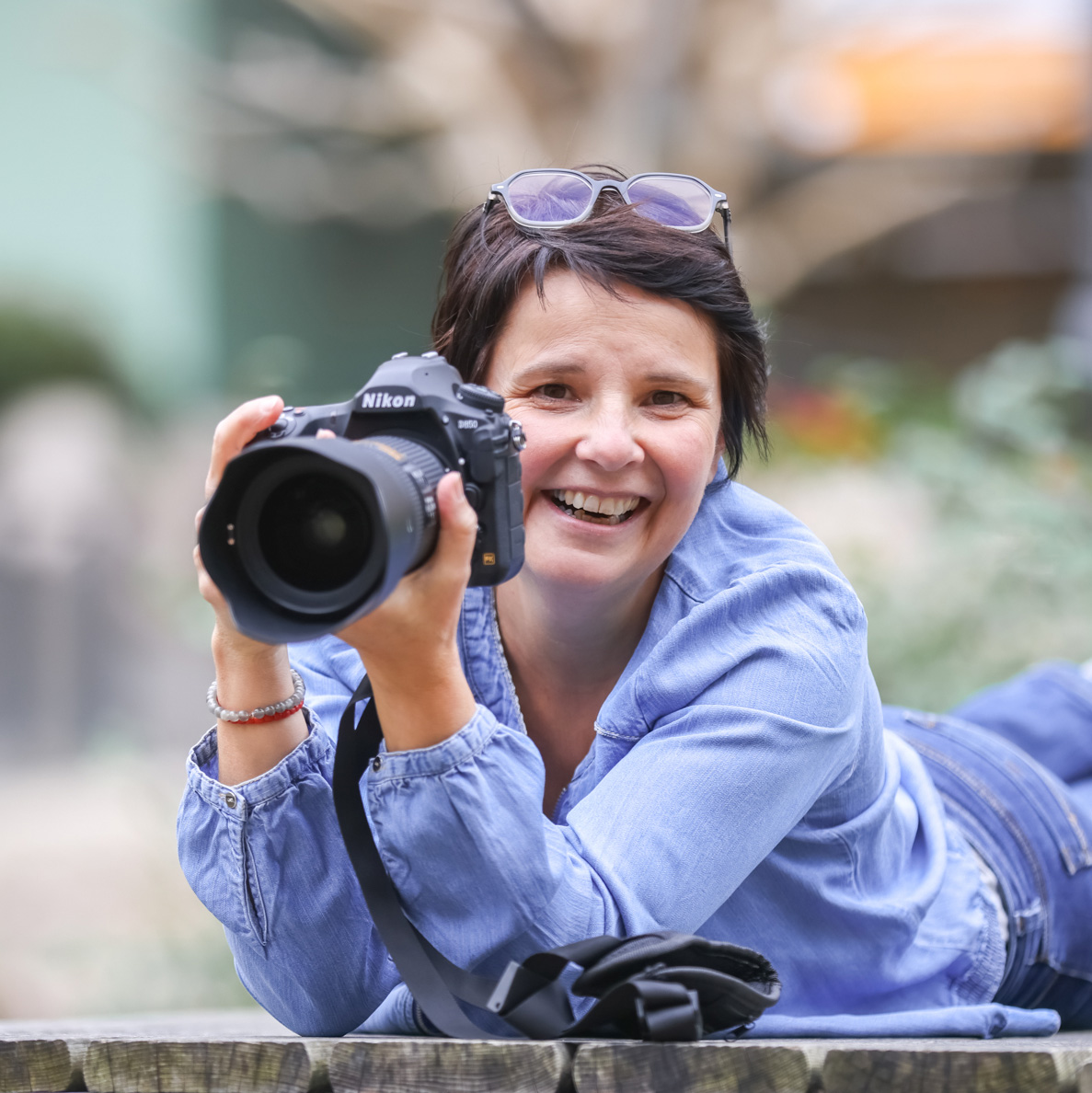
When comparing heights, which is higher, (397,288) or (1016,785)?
(397,288)

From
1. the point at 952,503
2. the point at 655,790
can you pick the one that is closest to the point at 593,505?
the point at 655,790

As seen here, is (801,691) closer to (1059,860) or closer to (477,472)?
(477,472)

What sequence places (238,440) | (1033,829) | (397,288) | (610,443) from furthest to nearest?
1. (397,288)
2. (1033,829)
3. (610,443)
4. (238,440)

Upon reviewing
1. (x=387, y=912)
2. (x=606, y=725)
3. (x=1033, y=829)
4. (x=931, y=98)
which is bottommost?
(x=1033, y=829)

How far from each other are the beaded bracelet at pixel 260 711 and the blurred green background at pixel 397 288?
84.9 inches

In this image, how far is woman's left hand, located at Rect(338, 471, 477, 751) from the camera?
1258mm

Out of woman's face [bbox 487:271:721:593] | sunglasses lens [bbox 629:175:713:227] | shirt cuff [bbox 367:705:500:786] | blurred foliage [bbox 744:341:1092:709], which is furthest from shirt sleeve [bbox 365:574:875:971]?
blurred foliage [bbox 744:341:1092:709]

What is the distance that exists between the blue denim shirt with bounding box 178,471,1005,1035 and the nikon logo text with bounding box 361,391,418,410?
309 mm

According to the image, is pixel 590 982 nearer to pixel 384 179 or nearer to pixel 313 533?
pixel 313 533

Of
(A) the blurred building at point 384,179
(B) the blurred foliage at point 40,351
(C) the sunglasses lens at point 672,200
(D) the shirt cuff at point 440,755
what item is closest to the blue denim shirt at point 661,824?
(D) the shirt cuff at point 440,755

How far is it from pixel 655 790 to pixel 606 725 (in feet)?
0.67

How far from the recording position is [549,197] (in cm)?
172

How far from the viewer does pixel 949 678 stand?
11.9 ft

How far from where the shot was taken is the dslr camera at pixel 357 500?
3.92 feet
